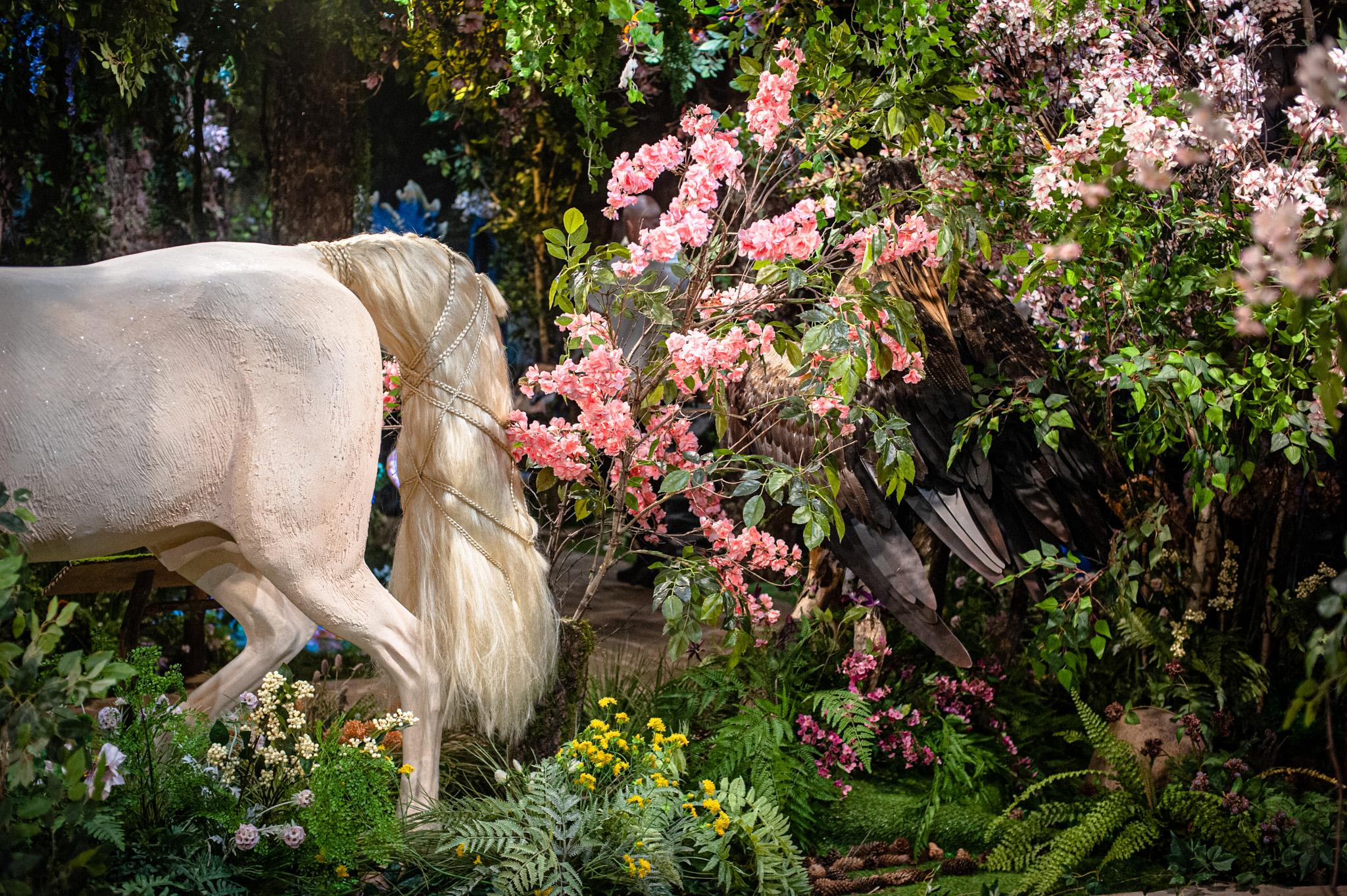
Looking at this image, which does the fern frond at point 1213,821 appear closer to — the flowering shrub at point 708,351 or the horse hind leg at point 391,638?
the flowering shrub at point 708,351

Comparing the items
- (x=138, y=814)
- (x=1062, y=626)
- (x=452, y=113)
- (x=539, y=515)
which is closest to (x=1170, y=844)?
(x=1062, y=626)

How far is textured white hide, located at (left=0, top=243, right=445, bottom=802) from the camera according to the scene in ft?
6.12

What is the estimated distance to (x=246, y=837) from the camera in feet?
6.17

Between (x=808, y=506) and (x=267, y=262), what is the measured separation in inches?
51.6

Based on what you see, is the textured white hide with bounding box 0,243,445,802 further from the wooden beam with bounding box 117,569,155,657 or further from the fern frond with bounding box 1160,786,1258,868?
the fern frond with bounding box 1160,786,1258,868

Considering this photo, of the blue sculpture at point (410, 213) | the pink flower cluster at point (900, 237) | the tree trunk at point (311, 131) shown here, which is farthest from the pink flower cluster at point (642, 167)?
the blue sculpture at point (410, 213)

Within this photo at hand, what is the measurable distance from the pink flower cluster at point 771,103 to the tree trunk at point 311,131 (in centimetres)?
277

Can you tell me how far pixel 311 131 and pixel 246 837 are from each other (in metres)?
3.67

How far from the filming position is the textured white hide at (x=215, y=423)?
6.12ft

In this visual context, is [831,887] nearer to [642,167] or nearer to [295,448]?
[295,448]

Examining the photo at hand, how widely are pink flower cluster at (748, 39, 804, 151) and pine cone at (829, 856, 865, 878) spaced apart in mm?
1937

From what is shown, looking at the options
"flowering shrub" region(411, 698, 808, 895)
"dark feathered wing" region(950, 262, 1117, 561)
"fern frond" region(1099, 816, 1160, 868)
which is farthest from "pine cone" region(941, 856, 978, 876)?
"dark feathered wing" region(950, 262, 1117, 561)

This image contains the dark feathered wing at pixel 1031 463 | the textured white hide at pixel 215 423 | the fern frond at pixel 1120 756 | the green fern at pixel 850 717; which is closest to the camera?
the textured white hide at pixel 215 423

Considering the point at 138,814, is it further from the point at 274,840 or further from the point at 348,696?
the point at 348,696
